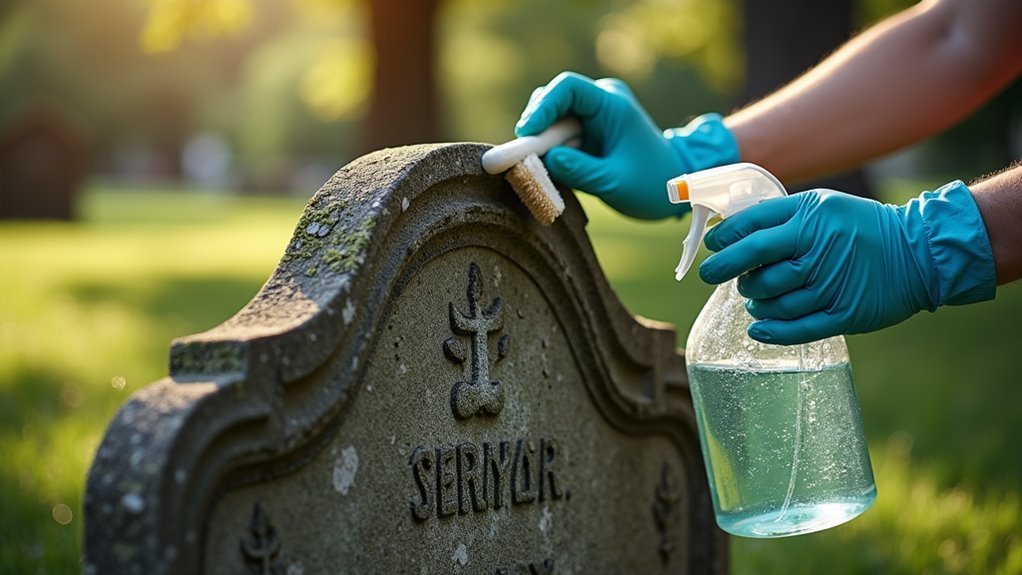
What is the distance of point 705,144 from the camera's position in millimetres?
3006

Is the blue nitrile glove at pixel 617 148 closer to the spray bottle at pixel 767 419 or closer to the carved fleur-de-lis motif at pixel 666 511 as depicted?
the spray bottle at pixel 767 419

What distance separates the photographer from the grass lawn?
425 centimetres

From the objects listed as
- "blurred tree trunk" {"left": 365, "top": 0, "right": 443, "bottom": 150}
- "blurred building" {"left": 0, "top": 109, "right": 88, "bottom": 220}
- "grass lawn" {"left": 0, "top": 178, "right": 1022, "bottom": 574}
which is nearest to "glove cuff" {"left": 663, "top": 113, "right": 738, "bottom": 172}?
"grass lawn" {"left": 0, "top": 178, "right": 1022, "bottom": 574}

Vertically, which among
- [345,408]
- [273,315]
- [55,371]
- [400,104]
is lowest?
[345,408]

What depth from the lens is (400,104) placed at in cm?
1417

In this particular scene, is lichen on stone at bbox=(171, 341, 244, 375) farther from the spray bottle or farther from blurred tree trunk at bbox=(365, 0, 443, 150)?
blurred tree trunk at bbox=(365, 0, 443, 150)

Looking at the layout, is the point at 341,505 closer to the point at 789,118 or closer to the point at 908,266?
the point at 908,266

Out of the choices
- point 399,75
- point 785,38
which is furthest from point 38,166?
point 785,38

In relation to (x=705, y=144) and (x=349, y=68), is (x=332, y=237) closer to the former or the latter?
(x=705, y=144)

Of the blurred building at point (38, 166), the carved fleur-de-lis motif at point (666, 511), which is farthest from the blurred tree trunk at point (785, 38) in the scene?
the blurred building at point (38, 166)

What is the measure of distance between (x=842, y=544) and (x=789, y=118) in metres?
2.04

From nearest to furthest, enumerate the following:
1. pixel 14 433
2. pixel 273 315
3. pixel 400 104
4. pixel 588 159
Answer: pixel 273 315 → pixel 588 159 → pixel 14 433 → pixel 400 104

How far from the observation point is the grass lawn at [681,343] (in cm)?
425

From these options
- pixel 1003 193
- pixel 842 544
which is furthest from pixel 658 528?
pixel 842 544
